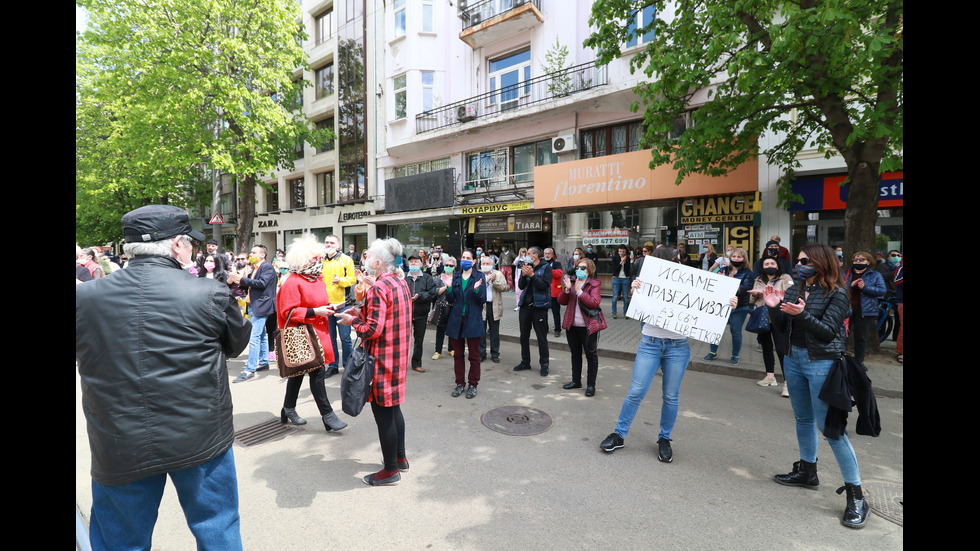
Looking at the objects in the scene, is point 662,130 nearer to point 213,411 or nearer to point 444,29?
point 213,411

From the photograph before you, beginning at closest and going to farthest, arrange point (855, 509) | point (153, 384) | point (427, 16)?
point (153, 384) → point (855, 509) → point (427, 16)

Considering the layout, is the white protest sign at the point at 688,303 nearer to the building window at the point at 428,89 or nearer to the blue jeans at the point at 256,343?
the blue jeans at the point at 256,343

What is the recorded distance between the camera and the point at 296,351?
428 cm

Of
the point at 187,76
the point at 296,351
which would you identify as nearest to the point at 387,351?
the point at 296,351

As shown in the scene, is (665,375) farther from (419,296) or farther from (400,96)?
(400,96)

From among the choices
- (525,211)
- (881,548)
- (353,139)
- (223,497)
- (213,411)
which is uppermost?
(353,139)

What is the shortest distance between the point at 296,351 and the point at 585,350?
352 cm

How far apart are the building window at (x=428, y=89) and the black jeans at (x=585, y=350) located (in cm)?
1587

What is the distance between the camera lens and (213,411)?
2109 mm

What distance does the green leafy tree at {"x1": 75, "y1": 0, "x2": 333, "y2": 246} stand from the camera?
15.6 metres

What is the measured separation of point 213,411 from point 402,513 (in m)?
1.62

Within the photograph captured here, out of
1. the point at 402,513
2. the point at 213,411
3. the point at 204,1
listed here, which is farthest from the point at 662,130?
the point at 204,1

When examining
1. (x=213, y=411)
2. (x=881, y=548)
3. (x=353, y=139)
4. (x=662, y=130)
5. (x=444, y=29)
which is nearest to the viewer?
(x=213, y=411)

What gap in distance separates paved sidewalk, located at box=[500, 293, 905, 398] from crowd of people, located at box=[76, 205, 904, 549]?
1.03 ft
